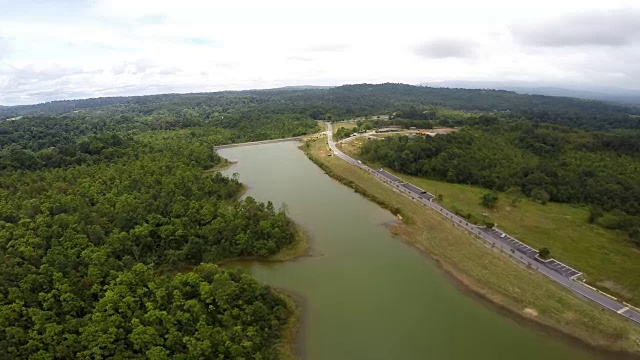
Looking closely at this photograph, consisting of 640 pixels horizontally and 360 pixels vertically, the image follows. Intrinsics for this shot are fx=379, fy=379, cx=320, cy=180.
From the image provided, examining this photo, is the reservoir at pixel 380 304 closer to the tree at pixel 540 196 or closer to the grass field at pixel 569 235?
the grass field at pixel 569 235

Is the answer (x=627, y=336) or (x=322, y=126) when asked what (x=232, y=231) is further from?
(x=322, y=126)

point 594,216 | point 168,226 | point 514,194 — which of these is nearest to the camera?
point 168,226

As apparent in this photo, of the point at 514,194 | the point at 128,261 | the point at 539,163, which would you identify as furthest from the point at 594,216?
the point at 128,261

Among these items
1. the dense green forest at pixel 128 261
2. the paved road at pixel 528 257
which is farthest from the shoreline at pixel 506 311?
the dense green forest at pixel 128 261

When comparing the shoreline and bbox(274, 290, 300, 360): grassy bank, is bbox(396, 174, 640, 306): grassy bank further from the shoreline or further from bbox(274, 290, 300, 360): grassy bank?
bbox(274, 290, 300, 360): grassy bank

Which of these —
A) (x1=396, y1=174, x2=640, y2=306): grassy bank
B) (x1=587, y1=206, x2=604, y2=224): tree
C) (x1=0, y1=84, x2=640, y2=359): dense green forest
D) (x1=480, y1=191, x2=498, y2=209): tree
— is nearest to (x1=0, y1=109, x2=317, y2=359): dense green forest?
(x1=0, y1=84, x2=640, y2=359): dense green forest

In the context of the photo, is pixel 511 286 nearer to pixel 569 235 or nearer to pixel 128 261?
pixel 569 235

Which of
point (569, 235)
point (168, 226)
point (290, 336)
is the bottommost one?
point (290, 336)
